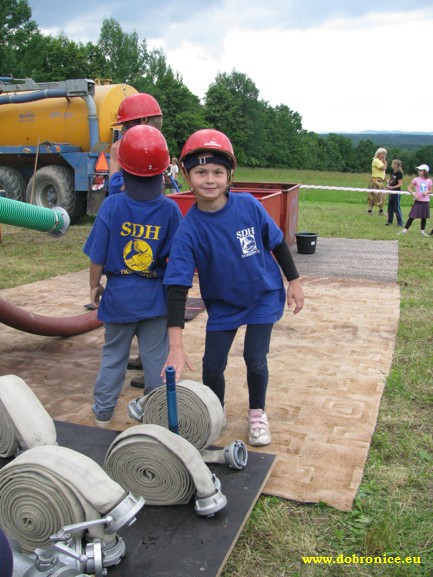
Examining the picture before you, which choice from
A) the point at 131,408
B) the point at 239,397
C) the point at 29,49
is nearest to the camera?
the point at 131,408

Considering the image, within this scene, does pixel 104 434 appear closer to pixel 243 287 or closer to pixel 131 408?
pixel 131 408

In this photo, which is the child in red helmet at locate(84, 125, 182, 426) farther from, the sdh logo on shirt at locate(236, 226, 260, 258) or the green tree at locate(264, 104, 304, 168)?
the green tree at locate(264, 104, 304, 168)

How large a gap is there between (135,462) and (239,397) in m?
1.42

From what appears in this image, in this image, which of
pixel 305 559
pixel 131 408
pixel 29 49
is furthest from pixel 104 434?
pixel 29 49

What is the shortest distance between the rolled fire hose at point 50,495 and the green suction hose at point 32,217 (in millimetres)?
1494

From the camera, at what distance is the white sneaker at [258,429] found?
311 centimetres

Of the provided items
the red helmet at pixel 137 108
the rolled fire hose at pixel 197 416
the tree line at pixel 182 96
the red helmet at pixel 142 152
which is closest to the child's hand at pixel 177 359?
the rolled fire hose at pixel 197 416

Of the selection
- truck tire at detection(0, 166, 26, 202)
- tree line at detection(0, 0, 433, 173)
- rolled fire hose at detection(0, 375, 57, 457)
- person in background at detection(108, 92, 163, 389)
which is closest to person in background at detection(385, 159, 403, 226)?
truck tire at detection(0, 166, 26, 202)

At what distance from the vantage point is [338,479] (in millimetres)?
2803

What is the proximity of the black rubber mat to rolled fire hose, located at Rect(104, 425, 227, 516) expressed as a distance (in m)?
0.06

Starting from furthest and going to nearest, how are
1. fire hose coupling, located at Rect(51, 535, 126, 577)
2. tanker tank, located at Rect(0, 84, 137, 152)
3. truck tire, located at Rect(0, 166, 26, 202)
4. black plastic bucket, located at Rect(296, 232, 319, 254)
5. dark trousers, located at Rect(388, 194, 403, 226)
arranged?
dark trousers, located at Rect(388, 194, 403, 226) → truck tire, located at Rect(0, 166, 26, 202) → tanker tank, located at Rect(0, 84, 137, 152) → black plastic bucket, located at Rect(296, 232, 319, 254) → fire hose coupling, located at Rect(51, 535, 126, 577)

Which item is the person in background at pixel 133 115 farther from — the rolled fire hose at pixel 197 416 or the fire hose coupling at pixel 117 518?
the fire hose coupling at pixel 117 518

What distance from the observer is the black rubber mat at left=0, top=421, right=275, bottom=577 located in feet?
6.88

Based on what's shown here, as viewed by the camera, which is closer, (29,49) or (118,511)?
(118,511)
